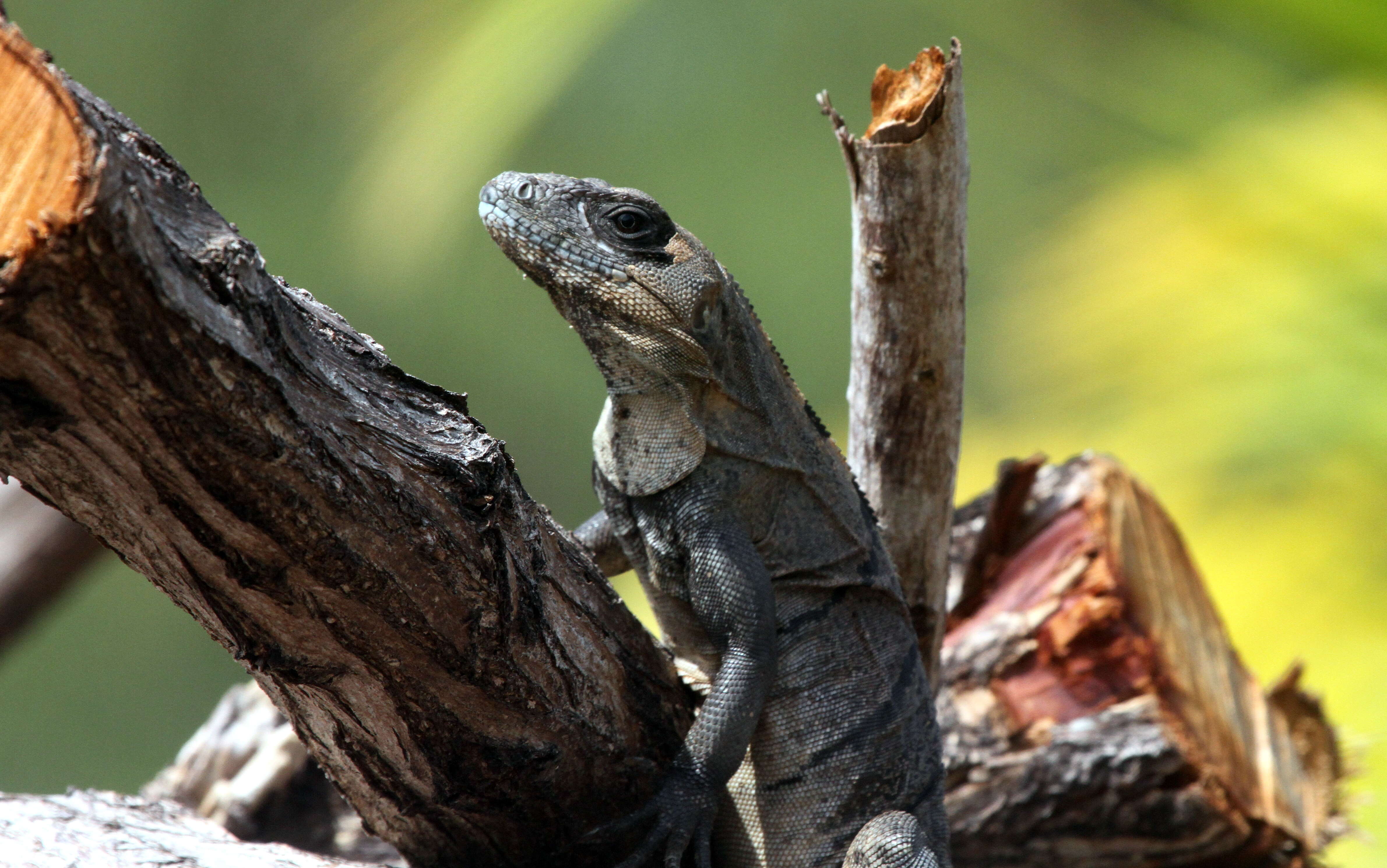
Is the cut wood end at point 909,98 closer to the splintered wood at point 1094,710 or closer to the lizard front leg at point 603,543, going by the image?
the lizard front leg at point 603,543

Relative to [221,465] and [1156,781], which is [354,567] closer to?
[221,465]

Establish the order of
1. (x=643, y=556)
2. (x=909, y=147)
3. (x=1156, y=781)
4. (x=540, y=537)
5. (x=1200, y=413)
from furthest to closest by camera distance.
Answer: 1. (x=1200, y=413)
2. (x=1156, y=781)
3. (x=643, y=556)
4. (x=909, y=147)
5. (x=540, y=537)

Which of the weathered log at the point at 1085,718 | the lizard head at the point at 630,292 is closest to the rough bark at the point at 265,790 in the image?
the weathered log at the point at 1085,718

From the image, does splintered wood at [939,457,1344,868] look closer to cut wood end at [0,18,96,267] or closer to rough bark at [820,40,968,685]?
rough bark at [820,40,968,685]

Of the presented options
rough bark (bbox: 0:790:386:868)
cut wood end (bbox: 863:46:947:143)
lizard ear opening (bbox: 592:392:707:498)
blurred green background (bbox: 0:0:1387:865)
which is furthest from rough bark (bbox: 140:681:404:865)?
blurred green background (bbox: 0:0:1387:865)

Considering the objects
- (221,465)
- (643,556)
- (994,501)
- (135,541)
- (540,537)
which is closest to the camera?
(221,465)

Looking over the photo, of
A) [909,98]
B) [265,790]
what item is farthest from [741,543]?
[265,790]

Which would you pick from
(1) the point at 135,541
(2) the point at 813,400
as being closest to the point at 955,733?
(1) the point at 135,541
